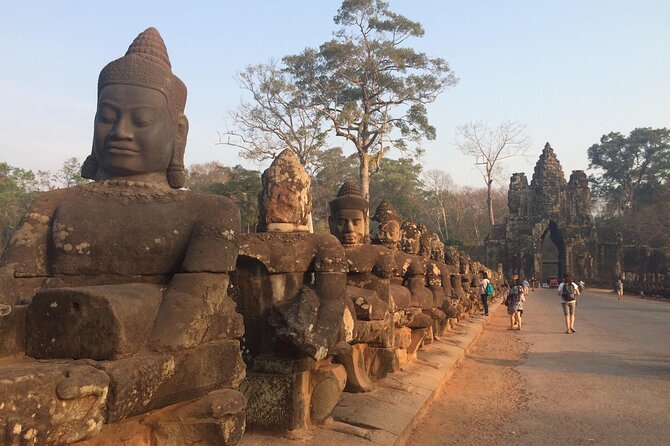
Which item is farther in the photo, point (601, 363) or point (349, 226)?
point (601, 363)

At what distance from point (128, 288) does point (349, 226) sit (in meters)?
3.40

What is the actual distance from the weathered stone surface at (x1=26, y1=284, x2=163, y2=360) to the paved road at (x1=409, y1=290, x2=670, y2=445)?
337 cm

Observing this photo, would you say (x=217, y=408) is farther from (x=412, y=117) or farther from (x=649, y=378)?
(x=412, y=117)

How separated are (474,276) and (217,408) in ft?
52.6

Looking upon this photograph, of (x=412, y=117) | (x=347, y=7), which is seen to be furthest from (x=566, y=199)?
(x=347, y=7)

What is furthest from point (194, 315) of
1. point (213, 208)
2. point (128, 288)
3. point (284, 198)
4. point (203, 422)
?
point (284, 198)

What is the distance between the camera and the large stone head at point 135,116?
9.28 ft

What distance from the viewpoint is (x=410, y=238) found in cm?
870

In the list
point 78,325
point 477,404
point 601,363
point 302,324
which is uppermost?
point 78,325

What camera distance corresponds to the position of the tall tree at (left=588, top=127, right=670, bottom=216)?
54781 mm

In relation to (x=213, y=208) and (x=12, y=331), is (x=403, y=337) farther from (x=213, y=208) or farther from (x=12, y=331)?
(x=12, y=331)

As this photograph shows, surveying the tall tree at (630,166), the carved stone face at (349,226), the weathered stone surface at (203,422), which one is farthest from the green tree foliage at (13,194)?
the tall tree at (630,166)

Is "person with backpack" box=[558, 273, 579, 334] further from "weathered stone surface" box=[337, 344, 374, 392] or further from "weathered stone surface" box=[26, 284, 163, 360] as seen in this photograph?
"weathered stone surface" box=[26, 284, 163, 360]

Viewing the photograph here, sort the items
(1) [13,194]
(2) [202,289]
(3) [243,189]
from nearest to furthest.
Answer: (2) [202,289], (3) [243,189], (1) [13,194]
